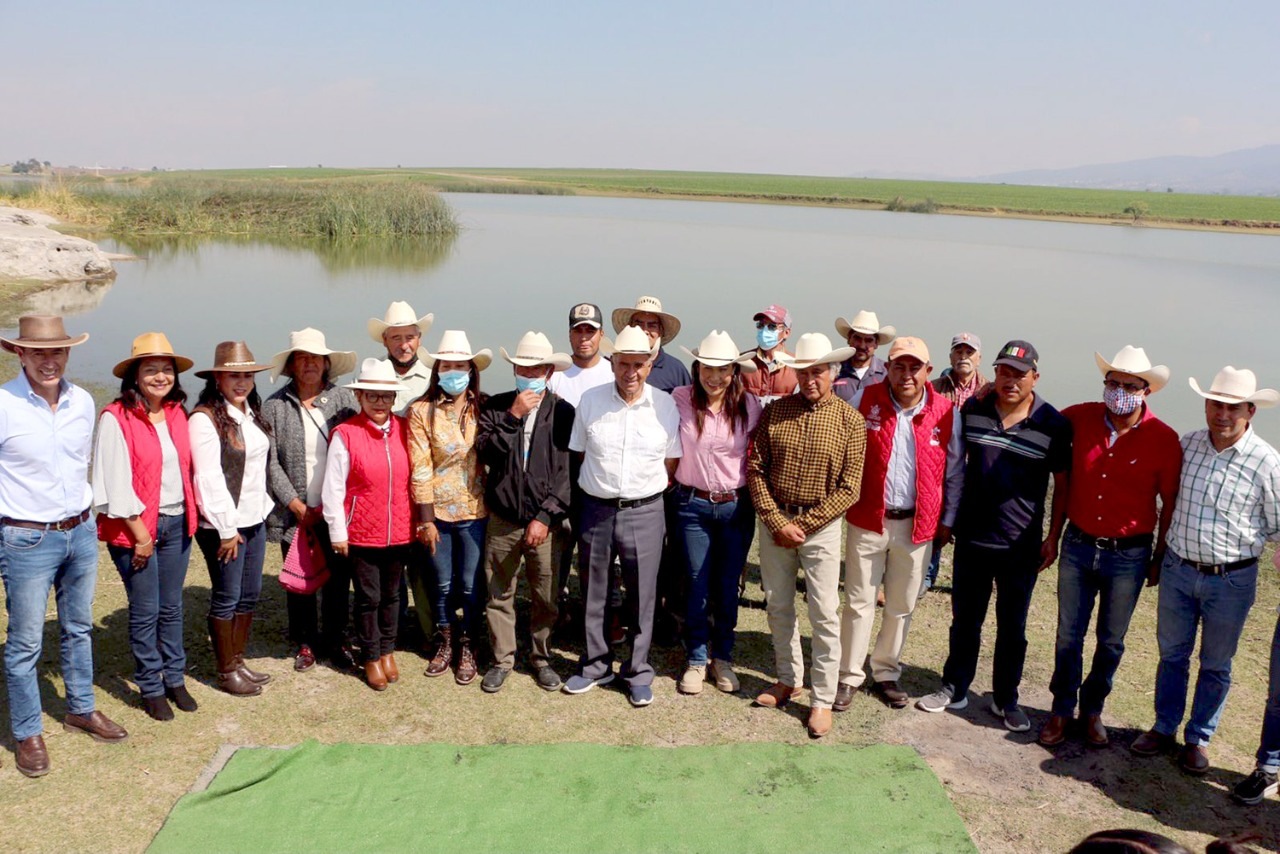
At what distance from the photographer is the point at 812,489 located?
4570 millimetres

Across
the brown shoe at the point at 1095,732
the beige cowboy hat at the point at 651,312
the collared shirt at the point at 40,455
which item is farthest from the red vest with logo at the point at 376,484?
the brown shoe at the point at 1095,732

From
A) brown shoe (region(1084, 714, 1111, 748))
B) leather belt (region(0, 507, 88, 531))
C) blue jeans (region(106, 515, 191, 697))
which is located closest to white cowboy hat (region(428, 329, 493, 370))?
blue jeans (region(106, 515, 191, 697))

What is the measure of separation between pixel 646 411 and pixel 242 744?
8.55 ft

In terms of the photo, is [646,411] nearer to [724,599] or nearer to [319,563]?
[724,599]

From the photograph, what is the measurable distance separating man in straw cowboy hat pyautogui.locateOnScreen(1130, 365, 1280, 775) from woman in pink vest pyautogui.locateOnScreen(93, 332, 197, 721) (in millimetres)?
4824

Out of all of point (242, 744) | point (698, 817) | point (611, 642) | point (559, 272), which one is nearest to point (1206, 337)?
point (559, 272)

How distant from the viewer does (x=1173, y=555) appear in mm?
4359

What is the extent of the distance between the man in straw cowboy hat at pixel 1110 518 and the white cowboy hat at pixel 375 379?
3.54 metres

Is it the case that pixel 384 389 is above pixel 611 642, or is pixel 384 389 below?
above

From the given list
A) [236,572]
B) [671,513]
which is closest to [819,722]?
[671,513]

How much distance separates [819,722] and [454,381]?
2635mm

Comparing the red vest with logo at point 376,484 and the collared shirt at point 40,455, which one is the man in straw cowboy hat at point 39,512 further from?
the red vest with logo at point 376,484

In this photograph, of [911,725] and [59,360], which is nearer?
[59,360]

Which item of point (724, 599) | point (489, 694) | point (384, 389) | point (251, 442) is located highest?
point (384, 389)
